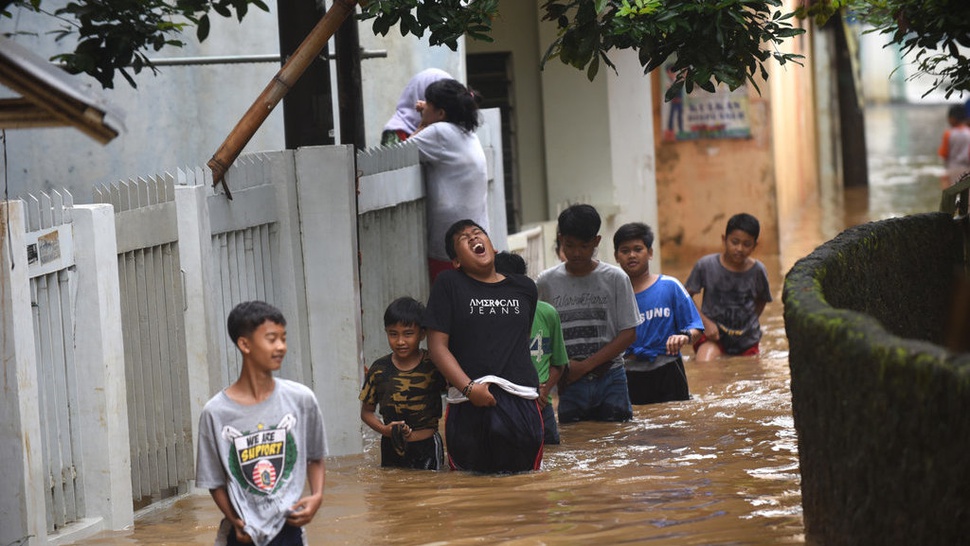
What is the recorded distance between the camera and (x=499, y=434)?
7.64 meters

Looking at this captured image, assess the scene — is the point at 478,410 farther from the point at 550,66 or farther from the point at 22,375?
the point at 550,66

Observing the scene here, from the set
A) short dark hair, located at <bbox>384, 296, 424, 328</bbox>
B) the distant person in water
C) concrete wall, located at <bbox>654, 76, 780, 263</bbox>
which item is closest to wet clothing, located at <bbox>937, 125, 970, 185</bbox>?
the distant person in water

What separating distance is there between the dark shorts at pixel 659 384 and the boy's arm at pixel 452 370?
2598mm

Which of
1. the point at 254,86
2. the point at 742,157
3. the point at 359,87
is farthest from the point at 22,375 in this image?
the point at 742,157

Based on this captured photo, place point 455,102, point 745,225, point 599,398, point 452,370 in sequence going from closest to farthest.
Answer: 1. point 452,370
2. point 599,398
3. point 455,102
4. point 745,225

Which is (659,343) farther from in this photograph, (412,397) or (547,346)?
(412,397)

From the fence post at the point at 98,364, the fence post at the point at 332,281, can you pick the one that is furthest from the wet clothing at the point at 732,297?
the fence post at the point at 98,364

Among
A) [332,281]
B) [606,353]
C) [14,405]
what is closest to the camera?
[14,405]

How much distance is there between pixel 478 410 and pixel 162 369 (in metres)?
1.55

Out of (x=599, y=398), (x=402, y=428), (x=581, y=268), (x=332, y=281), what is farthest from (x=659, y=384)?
(x=402, y=428)

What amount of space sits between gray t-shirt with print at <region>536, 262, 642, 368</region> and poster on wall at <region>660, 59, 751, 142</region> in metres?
11.2

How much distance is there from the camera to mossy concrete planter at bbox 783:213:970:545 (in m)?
4.14

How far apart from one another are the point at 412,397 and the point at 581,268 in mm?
1644

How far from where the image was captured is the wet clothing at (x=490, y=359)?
7.66m
